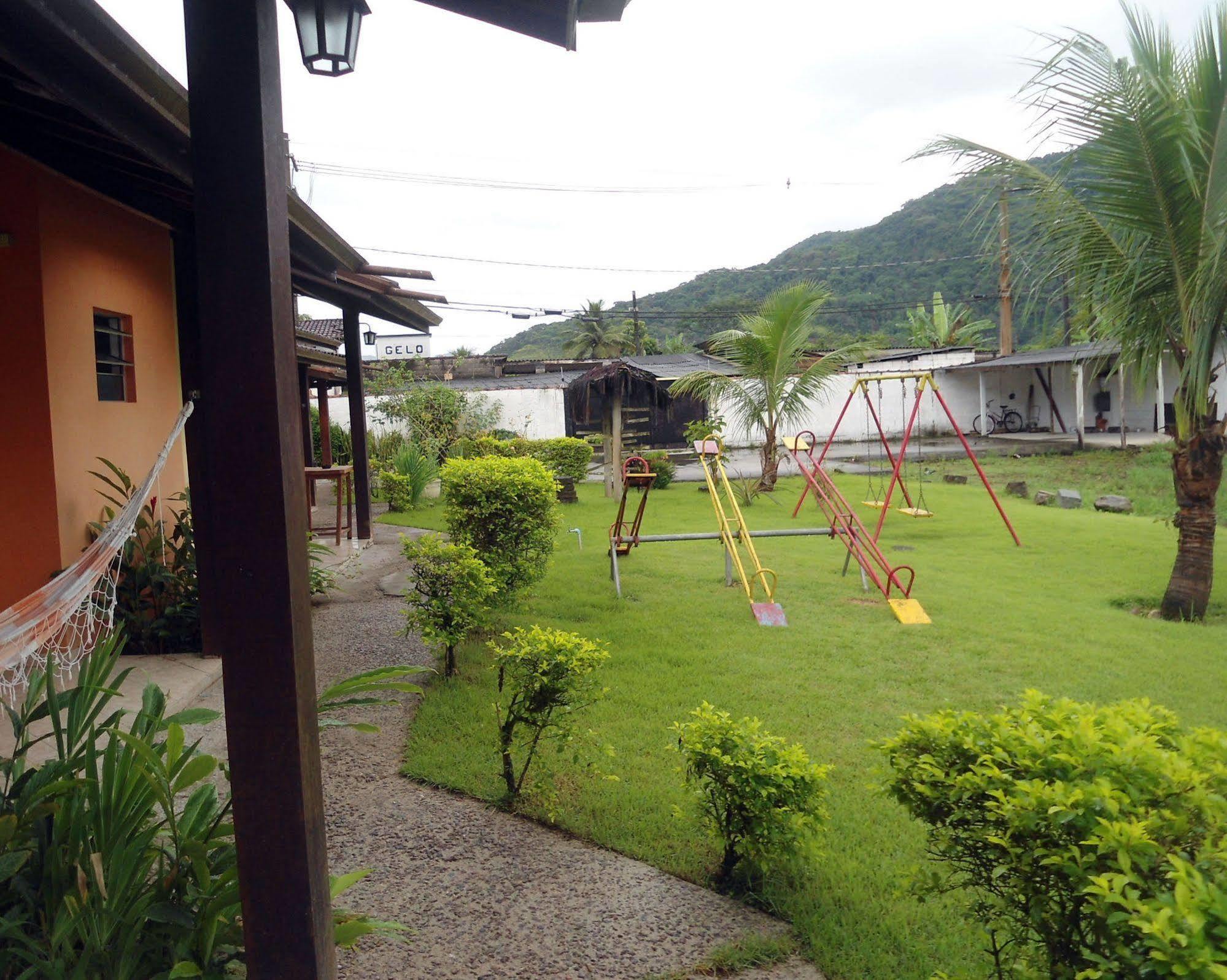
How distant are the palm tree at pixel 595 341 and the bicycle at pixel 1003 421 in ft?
77.9

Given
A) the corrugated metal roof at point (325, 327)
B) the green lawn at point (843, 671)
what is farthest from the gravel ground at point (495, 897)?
the corrugated metal roof at point (325, 327)

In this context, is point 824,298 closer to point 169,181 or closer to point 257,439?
point 169,181

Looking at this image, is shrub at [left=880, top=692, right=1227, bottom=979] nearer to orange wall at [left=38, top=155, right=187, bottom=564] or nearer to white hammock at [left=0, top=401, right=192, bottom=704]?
white hammock at [left=0, top=401, right=192, bottom=704]

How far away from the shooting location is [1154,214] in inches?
257

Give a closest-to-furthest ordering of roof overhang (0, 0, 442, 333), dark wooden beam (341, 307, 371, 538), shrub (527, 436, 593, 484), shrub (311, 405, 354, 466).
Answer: roof overhang (0, 0, 442, 333) < dark wooden beam (341, 307, 371, 538) < shrub (527, 436, 593, 484) < shrub (311, 405, 354, 466)

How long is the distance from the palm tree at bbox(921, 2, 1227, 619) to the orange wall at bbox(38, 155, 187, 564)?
5.86 m

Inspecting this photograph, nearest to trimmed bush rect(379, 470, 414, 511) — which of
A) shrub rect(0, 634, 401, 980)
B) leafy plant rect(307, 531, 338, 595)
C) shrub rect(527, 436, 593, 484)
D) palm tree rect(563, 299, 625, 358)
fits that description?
shrub rect(527, 436, 593, 484)

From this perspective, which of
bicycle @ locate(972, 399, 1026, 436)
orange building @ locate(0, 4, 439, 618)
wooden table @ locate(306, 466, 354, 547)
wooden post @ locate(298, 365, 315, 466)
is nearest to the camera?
orange building @ locate(0, 4, 439, 618)

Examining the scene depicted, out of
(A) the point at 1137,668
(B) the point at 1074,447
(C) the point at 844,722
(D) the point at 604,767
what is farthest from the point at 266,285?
(B) the point at 1074,447

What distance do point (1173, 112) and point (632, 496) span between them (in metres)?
10.0

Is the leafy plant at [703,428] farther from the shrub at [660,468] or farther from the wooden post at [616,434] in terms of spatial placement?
the wooden post at [616,434]

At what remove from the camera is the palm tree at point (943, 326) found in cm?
3388

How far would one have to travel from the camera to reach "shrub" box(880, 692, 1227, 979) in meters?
1.49

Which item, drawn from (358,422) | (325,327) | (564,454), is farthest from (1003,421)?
(358,422)
